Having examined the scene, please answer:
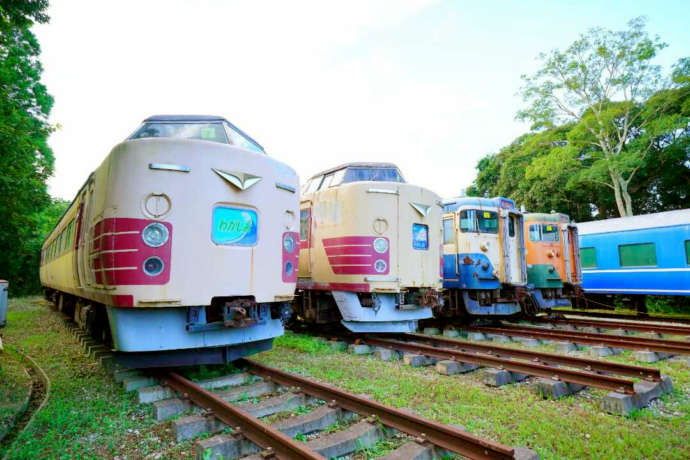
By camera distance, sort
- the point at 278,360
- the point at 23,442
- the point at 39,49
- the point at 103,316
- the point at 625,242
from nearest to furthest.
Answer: the point at 23,442
the point at 103,316
the point at 278,360
the point at 625,242
the point at 39,49

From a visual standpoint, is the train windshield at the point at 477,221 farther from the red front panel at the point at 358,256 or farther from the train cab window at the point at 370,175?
the red front panel at the point at 358,256

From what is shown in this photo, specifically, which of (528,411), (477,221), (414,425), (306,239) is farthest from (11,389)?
(477,221)

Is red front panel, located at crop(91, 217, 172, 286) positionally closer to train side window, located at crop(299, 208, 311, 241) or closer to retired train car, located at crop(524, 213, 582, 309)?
train side window, located at crop(299, 208, 311, 241)

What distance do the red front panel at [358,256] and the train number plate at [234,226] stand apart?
113 inches

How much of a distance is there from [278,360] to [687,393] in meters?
5.29

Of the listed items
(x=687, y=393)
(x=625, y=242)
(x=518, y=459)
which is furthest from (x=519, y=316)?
(x=518, y=459)

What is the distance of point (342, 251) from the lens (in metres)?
7.95

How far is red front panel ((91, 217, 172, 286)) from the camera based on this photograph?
4.41 metres

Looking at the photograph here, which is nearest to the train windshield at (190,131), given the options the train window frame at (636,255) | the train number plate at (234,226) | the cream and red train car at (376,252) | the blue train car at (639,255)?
the train number plate at (234,226)

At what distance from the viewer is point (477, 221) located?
10.8 m

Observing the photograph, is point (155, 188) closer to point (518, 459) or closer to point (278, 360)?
point (278, 360)

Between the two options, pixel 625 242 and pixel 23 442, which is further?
pixel 625 242

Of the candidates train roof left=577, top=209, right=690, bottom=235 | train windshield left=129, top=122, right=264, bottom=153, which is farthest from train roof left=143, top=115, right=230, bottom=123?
train roof left=577, top=209, right=690, bottom=235

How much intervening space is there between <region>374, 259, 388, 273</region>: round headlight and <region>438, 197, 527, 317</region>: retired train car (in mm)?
3337
